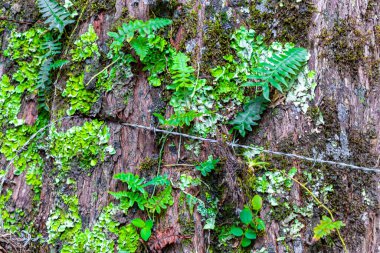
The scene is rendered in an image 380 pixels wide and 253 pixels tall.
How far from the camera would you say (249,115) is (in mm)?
2295

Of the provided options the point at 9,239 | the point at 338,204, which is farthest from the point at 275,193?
the point at 9,239

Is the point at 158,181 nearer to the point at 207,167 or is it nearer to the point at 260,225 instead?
the point at 207,167

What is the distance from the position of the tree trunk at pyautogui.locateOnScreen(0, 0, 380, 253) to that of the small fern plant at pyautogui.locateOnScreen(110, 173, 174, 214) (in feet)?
0.19

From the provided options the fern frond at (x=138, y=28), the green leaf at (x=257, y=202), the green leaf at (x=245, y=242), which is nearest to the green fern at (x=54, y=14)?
the fern frond at (x=138, y=28)

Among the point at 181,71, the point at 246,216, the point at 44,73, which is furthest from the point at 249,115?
the point at 44,73

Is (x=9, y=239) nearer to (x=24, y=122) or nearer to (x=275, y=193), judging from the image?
(x=24, y=122)

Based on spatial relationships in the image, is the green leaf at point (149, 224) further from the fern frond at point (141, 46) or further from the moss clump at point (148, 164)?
the fern frond at point (141, 46)

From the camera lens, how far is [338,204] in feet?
7.30

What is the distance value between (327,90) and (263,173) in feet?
2.04

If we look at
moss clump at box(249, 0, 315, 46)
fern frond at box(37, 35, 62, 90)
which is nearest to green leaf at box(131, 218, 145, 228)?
fern frond at box(37, 35, 62, 90)

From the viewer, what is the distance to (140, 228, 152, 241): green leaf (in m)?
2.14

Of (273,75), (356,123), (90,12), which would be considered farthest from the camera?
(90,12)

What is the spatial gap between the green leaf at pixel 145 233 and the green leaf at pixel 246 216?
50 centimetres

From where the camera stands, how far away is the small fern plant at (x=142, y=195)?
2.19 meters
